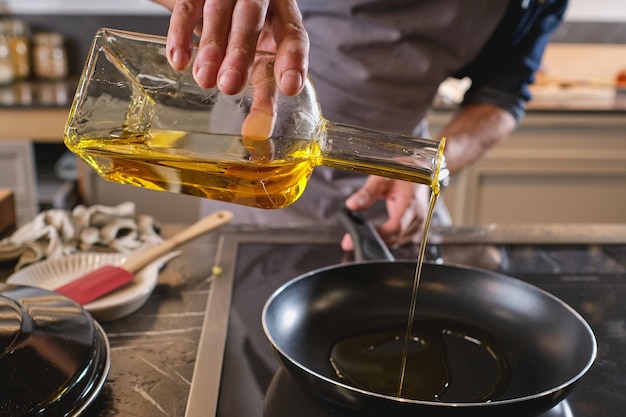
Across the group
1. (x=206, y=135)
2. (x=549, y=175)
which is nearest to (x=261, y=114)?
(x=206, y=135)

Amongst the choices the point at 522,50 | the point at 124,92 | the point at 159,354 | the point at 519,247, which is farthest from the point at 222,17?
the point at 522,50

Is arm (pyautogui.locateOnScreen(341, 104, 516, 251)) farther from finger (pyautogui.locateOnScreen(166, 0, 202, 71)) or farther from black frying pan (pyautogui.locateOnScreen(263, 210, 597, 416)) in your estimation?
finger (pyautogui.locateOnScreen(166, 0, 202, 71))

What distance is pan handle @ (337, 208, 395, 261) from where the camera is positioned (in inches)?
30.5

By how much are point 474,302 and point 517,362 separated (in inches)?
3.8

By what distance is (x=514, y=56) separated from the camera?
1.18 meters

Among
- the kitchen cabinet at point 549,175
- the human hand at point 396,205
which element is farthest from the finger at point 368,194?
the kitchen cabinet at point 549,175

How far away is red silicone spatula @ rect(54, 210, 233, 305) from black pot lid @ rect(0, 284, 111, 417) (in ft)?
0.35

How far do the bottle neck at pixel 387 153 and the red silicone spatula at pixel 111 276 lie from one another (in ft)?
0.98

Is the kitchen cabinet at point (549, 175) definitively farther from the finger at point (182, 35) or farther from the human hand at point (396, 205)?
the finger at point (182, 35)

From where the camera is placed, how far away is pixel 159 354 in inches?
23.9

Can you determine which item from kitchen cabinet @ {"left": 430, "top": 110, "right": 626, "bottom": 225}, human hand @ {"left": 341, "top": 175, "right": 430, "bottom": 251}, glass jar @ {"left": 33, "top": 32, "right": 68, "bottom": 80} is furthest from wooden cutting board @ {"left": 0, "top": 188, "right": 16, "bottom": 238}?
glass jar @ {"left": 33, "top": 32, "right": 68, "bottom": 80}

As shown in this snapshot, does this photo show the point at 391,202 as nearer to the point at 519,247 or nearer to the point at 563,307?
the point at 519,247

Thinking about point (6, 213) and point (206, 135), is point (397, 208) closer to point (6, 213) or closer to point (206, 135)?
point (206, 135)

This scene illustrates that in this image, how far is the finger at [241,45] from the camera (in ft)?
1.58
